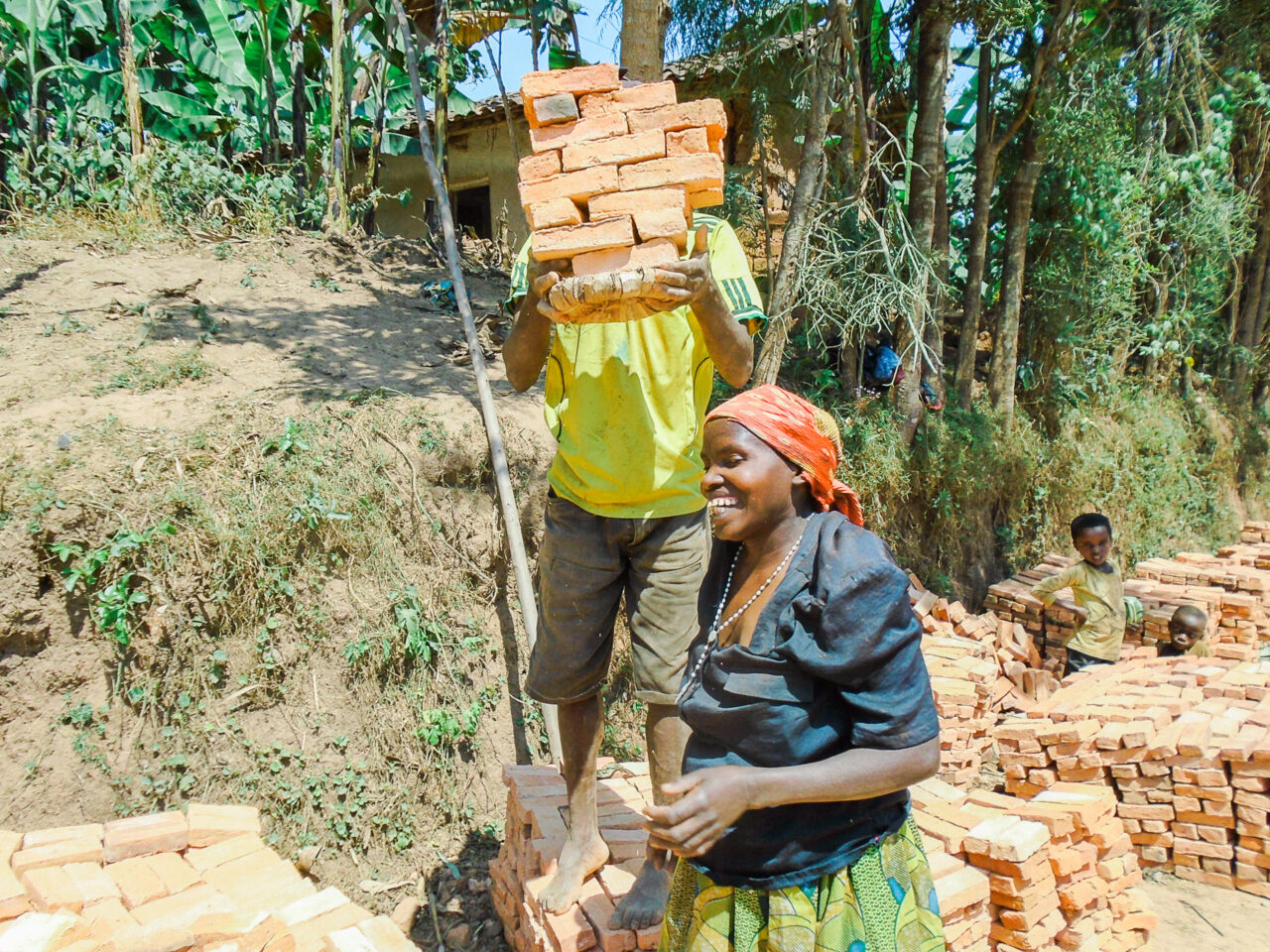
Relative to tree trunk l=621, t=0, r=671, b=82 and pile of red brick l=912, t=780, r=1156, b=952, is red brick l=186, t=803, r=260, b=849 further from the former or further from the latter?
tree trunk l=621, t=0, r=671, b=82

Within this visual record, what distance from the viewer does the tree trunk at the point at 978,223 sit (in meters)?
7.87

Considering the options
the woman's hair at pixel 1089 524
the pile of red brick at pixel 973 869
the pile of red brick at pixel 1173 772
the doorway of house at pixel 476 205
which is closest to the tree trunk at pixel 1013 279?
the woman's hair at pixel 1089 524

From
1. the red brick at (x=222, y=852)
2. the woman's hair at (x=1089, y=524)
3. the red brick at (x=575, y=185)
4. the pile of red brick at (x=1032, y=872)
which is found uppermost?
the red brick at (x=575, y=185)

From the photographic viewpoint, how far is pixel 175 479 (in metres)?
4.02

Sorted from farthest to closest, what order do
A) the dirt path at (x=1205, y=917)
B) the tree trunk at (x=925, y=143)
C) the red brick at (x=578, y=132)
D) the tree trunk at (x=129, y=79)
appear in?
1. the tree trunk at (x=129, y=79)
2. the tree trunk at (x=925, y=143)
3. the dirt path at (x=1205, y=917)
4. the red brick at (x=578, y=132)

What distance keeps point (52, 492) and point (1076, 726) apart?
4.66 meters

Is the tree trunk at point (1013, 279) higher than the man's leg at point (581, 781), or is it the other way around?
the tree trunk at point (1013, 279)

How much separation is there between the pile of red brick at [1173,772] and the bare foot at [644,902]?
2423 millimetres

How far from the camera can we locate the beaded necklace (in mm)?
1777

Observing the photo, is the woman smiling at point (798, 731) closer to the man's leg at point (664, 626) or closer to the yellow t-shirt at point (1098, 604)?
the man's leg at point (664, 626)

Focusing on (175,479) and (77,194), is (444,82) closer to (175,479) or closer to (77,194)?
(77,194)

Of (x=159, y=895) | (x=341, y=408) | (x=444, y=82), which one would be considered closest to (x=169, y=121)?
(x=444, y=82)

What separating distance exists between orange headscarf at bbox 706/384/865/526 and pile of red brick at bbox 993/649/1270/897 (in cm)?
300

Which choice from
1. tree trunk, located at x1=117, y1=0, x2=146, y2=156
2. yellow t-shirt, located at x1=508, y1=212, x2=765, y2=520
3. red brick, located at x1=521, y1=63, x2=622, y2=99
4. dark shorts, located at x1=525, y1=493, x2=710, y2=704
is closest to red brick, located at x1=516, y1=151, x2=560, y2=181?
red brick, located at x1=521, y1=63, x2=622, y2=99
